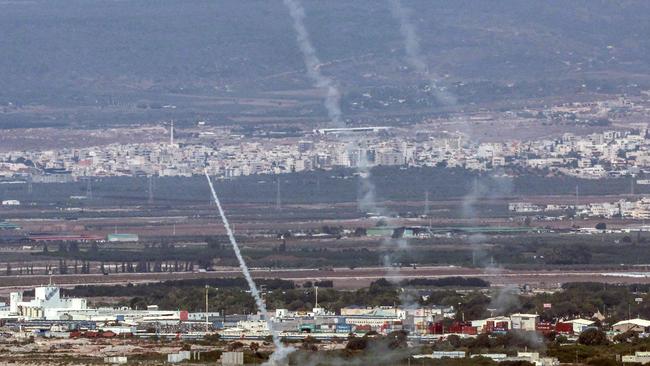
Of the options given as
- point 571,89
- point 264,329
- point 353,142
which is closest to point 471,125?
point 353,142

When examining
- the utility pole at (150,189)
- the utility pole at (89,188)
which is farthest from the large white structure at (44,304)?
the utility pole at (89,188)

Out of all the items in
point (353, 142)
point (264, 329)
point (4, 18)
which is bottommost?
point (264, 329)

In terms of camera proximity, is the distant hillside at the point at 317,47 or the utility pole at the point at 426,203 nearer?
the utility pole at the point at 426,203

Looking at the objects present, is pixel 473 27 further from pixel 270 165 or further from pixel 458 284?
pixel 458 284

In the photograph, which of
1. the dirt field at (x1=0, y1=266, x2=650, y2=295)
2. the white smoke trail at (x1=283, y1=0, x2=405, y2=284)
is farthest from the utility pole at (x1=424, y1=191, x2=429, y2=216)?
the dirt field at (x1=0, y1=266, x2=650, y2=295)

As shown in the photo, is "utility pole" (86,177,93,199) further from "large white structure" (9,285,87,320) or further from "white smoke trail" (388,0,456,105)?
"large white structure" (9,285,87,320)

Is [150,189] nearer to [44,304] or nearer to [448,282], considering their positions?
[448,282]

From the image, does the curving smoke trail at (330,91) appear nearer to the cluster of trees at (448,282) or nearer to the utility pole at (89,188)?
the utility pole at (89,188)
